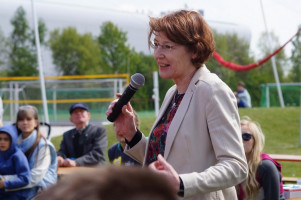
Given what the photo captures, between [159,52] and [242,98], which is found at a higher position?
[159,52]

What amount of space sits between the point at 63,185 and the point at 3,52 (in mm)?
45767

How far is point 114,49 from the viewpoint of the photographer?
1652 inches

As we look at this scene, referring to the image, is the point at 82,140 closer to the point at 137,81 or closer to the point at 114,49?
the point at 137,81

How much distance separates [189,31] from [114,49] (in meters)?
39.7

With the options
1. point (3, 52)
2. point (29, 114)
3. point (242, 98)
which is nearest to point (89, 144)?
point (29, 114)

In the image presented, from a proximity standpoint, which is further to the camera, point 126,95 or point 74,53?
point 74,53

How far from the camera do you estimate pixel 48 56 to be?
49.7m

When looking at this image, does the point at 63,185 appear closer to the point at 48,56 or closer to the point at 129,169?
the point at 129,169

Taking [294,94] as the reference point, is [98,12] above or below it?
above

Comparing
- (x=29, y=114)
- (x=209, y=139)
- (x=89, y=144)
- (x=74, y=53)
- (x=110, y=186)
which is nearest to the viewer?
(x=110, y=186)

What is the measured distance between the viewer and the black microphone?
2613mm

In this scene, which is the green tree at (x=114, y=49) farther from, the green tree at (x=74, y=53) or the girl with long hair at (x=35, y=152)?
the girl with long hair at (x=35, y=152)

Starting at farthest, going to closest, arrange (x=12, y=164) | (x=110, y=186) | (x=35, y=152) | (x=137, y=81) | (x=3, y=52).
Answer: (x=3, y=52) → (x=35, y=152) → (x=12, y=164) → (x=137, y=81) → (x=110, y=186)

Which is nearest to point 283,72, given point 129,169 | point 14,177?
point 14,177
